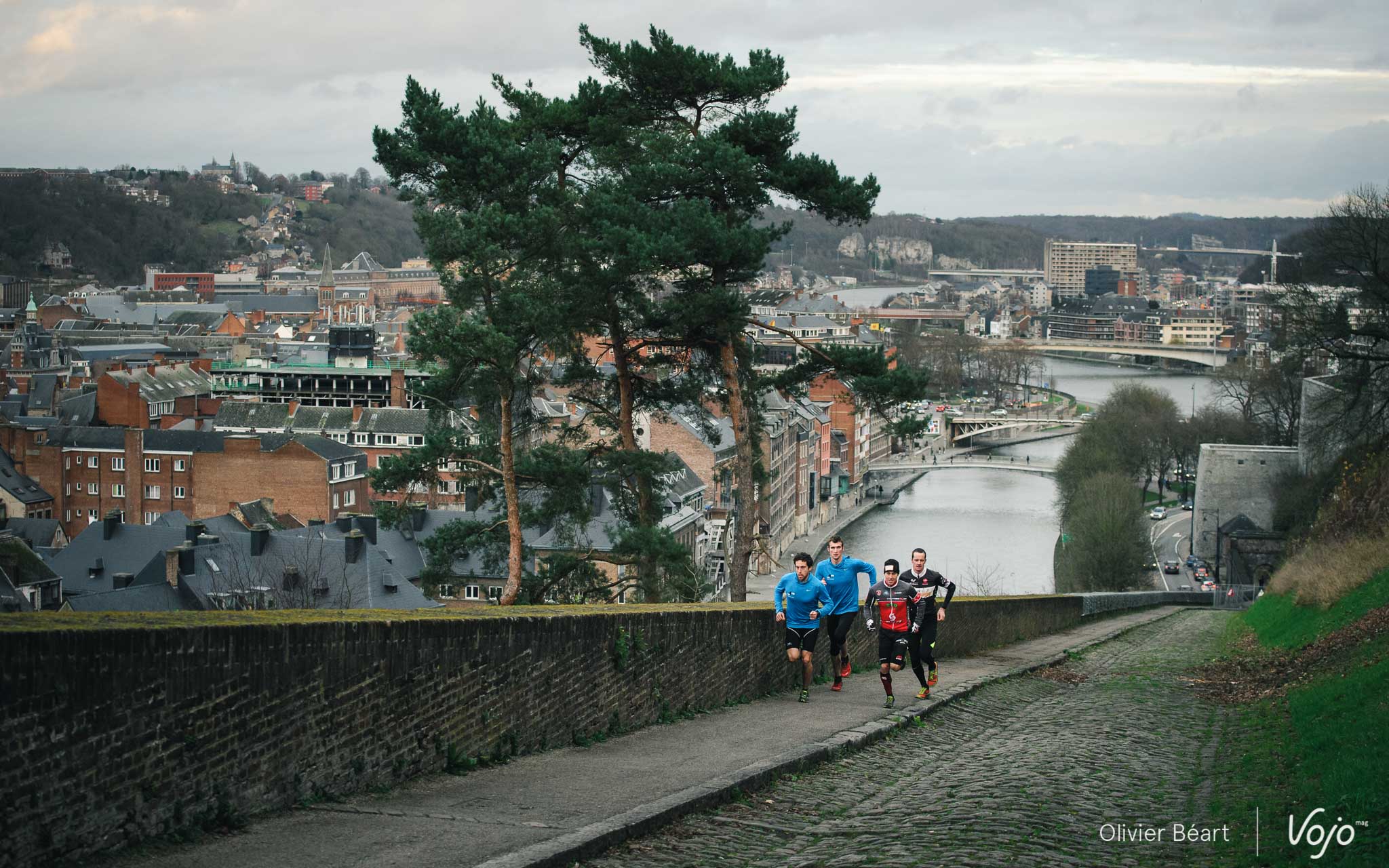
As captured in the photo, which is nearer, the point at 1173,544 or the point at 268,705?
the point at 268,705

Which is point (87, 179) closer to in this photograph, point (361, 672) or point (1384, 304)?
point (1384, 304)

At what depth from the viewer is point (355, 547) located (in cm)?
3141

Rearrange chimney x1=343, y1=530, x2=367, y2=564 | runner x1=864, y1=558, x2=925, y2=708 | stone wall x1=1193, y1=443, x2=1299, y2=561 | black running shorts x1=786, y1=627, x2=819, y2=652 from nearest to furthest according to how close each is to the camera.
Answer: runner x1=864, y1=558, x2=925, y2=708, black running shorts x1=786, y1=627, x2=819, y2=652, chimney x1=343, y1=530, x2=367, y2=564, stone wall x1=1193, y1=443, x2=1299, y2=561

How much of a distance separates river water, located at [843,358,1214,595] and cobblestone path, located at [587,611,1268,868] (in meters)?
35.7

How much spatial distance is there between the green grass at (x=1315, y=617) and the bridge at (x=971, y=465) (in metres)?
65.3

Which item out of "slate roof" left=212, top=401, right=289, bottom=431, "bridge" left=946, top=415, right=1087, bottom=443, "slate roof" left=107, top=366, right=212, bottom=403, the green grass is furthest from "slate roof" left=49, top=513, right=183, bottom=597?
"bridge" left=946, top=415, right=1087, bottom=443

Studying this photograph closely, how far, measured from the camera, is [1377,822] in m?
5.86

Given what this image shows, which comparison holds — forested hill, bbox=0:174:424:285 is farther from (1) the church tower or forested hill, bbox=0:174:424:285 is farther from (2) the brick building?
(2) the brick building

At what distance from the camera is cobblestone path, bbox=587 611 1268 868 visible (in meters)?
6.05

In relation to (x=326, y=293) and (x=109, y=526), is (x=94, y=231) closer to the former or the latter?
(x=326, y=293)

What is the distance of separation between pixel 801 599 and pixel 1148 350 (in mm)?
152287

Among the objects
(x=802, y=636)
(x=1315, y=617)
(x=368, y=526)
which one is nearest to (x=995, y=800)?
(x=802, y=636)

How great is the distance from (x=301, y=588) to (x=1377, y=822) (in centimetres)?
2587

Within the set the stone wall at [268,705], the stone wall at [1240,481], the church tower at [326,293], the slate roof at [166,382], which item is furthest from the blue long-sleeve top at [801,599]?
the church tower at [326,293]
